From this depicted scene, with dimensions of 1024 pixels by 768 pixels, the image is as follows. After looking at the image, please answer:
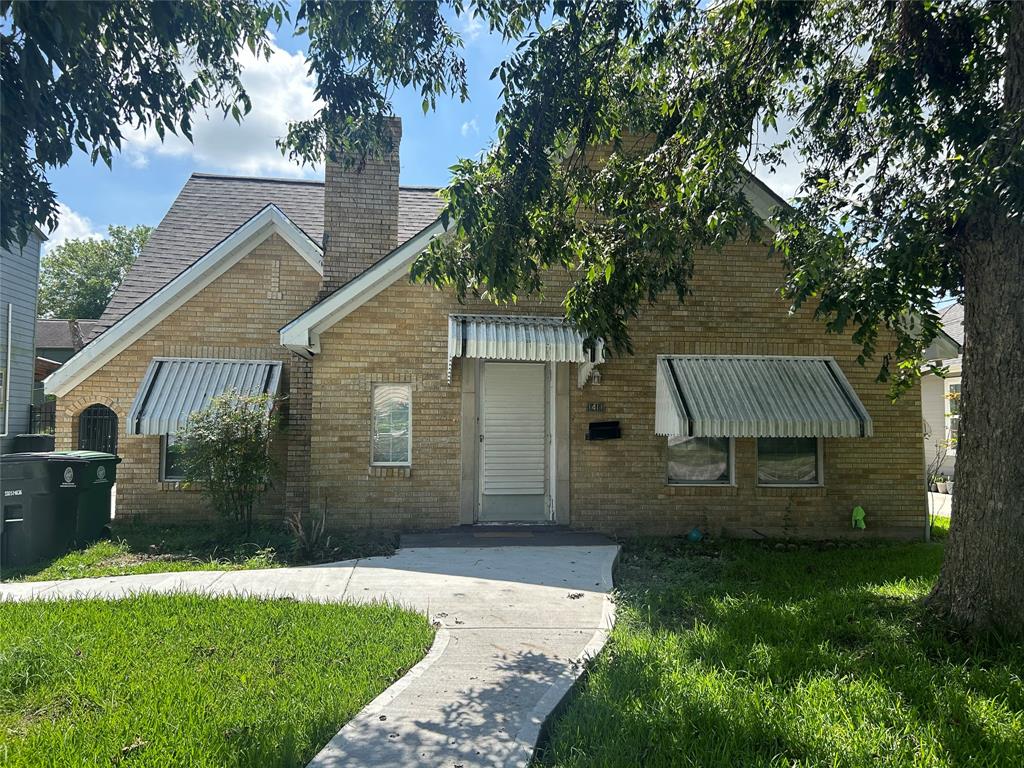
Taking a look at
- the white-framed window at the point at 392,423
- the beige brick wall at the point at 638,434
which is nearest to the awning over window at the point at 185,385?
the beige brick wall at the point at 638,434

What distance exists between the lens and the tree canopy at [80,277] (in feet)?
145

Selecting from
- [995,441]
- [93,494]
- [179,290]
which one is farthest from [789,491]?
[179,290]

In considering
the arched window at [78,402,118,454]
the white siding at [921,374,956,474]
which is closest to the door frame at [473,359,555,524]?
the arched window at [78,402,118,454]

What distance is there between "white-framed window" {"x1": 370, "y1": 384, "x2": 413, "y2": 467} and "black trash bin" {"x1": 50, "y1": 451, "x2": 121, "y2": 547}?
371 centimetres

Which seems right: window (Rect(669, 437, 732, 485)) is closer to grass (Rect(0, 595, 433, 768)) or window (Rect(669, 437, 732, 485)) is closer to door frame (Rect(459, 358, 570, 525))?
door frame (Rect(459, 358, 570, 525))

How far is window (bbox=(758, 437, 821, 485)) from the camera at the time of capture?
1005cm

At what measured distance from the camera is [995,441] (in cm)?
498

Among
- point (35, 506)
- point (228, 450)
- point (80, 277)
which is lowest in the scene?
point (35, 506)

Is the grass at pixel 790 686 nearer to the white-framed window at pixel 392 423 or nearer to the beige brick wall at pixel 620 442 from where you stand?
the beige brick wall at pixel 620 442

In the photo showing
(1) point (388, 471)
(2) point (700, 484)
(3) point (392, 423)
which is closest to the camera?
(1) point (388, 471)

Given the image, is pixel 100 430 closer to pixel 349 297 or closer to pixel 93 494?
pixel 93 494

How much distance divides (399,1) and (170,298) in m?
7.28

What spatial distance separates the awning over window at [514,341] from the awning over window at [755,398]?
5.24 ft

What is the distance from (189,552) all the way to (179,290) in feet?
14.9
